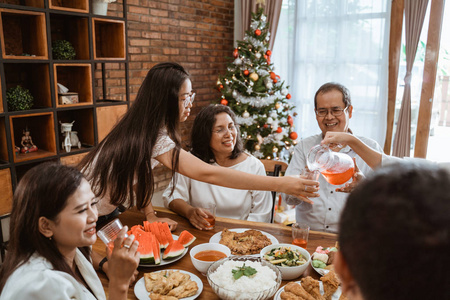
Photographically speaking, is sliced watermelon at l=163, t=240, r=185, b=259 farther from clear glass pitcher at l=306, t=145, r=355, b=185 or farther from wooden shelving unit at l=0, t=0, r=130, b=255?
wooden shelving unit at l=0, t=0, r=130, b=255

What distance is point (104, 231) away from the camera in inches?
43.6

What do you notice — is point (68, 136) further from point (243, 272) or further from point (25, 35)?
point (243, 272)

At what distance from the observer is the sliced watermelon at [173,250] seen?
Result: 4.73ft

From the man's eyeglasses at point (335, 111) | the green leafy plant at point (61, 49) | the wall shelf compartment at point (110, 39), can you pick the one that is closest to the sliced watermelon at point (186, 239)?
the man's eyeglasses at point (335, 111)

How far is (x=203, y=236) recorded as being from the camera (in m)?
1.69

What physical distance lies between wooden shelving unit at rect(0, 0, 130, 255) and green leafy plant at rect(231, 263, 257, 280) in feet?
6.94

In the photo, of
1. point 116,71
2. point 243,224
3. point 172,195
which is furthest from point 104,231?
point 116,71

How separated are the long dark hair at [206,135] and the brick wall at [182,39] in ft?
5.77

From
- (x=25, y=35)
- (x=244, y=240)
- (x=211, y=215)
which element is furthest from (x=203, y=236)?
(x=25, y=35)

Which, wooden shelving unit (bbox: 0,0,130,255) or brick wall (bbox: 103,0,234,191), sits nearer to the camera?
wooden shelving unit (bbox: 0,0,130,255)

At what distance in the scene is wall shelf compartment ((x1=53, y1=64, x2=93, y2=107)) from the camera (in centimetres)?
308

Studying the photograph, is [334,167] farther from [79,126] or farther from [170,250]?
[79,126]

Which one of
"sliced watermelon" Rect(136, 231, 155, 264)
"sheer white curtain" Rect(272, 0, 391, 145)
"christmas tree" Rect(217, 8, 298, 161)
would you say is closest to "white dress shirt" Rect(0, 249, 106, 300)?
"sliced watermelon" Rect(136, 231, 155, 264)

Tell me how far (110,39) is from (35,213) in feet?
9.03
